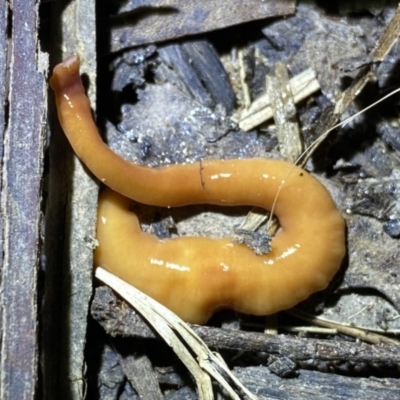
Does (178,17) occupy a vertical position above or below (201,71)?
above

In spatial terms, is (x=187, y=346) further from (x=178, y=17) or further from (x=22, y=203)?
(x=178, y=17)

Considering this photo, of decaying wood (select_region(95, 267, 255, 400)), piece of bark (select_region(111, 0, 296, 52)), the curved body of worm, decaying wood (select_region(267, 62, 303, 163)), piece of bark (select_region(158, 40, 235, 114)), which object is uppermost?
piece of bark (select_region(111, 0, 296, 52))

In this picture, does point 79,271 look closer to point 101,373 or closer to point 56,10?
point 101,373

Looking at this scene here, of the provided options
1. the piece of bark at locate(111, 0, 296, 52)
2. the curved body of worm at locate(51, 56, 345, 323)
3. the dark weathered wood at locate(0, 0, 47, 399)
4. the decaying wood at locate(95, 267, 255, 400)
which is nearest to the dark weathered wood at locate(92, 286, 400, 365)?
the decaying wood at locate(95, 267, 255, 400)

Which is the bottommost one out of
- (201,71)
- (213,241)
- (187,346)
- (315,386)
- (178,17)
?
(315,386)

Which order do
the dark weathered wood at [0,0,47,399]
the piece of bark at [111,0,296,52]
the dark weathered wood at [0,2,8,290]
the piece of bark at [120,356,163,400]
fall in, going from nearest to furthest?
the dark weathered wood at [0,0,47,399] < the dark weathered wood at [0,2,8,290] < the piece of bark at [120,356,163,400] < the piece of bark at [111,0,296,52]

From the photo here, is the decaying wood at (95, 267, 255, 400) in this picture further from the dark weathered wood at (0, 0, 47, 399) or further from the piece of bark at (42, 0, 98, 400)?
the dark weathered wood at (0, 0, 47, 399)

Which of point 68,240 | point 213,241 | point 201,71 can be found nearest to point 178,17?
point 201,71
